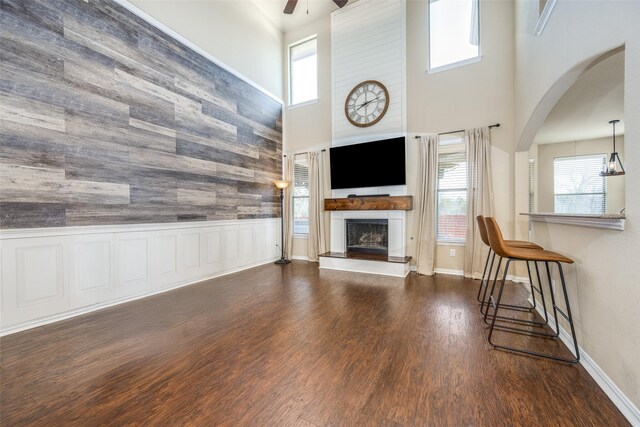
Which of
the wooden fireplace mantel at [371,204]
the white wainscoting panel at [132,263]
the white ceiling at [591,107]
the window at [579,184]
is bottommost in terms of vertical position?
the white wainscoting panel at [132,263]

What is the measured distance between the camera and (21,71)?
A: 8.08 ft

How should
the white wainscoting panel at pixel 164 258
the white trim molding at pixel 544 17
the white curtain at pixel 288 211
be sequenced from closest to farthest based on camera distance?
the white trim molding at pixel 544 17 → the white wainscoting panel at pixel 164 258 → the white curtain at pixel 288 211

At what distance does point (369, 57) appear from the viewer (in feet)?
17.1

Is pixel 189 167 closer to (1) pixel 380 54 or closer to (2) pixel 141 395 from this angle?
(2) pixel 141 395

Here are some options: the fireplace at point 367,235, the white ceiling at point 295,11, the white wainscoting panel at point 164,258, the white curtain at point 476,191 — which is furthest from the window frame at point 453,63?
the white wainscoting panel at point 164,258

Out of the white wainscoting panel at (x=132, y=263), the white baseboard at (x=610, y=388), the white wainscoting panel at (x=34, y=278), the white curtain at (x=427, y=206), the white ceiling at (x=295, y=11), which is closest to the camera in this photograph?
the white baseboard at (x=610, y=388)

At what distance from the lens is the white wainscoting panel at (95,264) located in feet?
8.05

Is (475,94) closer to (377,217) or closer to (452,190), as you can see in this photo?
(452,190)

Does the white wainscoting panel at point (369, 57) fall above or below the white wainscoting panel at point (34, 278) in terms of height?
above

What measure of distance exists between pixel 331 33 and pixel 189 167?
4.37m

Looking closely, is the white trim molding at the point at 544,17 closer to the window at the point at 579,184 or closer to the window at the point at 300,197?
the window at the point at 579,184

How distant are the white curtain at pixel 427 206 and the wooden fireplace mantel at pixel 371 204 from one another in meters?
0.29

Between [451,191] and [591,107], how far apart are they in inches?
83.6

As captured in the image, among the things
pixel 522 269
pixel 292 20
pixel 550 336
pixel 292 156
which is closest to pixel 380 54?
pixel 292 20
